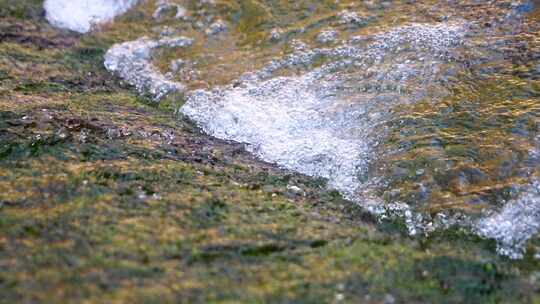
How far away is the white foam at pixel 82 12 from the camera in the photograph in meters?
15.2

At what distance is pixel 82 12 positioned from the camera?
51.0 ft

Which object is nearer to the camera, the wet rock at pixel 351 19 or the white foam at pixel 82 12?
the wet rock at pixel 351 19

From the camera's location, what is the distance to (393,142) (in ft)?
34.9

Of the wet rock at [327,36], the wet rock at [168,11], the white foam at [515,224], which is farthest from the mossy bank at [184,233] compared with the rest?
the wet rock at [168,11]

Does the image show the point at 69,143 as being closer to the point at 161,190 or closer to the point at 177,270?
the point at 161,190

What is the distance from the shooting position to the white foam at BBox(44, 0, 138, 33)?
1520 cm

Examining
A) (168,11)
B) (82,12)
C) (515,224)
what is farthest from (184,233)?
(82,12)

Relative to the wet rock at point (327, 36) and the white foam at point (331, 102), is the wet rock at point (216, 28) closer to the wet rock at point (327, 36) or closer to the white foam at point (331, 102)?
the white foam at point (331, 102)

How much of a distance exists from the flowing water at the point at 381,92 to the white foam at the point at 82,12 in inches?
58.5

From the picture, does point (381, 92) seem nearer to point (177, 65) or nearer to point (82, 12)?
point (177, 65)

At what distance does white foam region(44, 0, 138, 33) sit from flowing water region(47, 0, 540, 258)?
1487 mm

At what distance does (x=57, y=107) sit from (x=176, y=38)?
4.27 metres

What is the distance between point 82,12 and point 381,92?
8.98m

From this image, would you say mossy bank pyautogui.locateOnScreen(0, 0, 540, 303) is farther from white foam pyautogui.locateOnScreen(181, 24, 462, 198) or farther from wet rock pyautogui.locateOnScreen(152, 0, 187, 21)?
wet rock pyautogui.locateOnScreen(152, 0, 187, 21)
